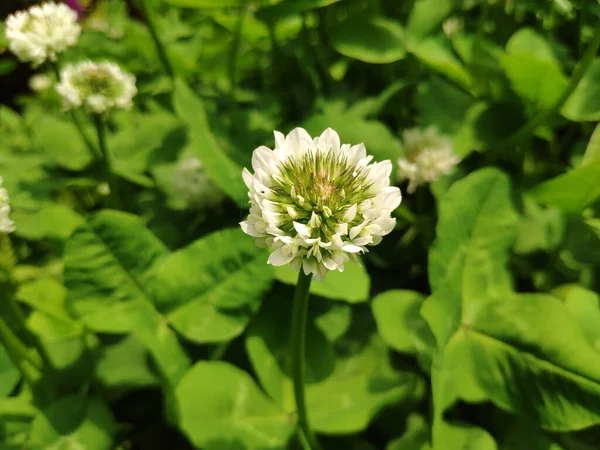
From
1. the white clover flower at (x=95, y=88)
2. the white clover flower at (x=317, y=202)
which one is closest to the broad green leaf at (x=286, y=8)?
the white clover flower at (x=95, y=88)

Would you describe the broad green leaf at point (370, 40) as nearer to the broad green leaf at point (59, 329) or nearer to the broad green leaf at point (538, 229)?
the broad green leaf at point (538, 229)

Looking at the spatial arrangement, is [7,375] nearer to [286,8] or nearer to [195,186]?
[195,186]

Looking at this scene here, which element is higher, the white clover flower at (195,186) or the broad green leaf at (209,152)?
the broad green leaf at (209,152)

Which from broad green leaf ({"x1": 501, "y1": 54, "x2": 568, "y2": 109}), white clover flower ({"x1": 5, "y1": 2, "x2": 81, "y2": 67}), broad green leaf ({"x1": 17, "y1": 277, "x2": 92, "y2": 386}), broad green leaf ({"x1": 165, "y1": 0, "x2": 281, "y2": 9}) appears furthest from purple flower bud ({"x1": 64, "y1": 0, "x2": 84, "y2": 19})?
broad green leaf ({"x1": 501, "y1": 54, "x2": 568, "y2": 109})

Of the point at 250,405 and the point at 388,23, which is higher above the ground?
the point at 388,23

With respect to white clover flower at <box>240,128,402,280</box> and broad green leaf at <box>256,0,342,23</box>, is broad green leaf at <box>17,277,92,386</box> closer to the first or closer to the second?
white clover flower at <box>240,128,402,280</box>

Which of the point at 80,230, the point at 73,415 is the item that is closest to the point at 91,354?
the point at 73,415

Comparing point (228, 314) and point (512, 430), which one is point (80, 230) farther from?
point (512, 430)
